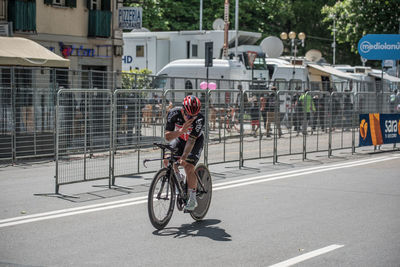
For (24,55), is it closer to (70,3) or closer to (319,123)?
(70,3)

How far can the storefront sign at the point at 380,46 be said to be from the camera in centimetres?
2334

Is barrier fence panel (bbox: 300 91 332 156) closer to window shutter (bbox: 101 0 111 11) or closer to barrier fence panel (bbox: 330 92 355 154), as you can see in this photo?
barrier fence panel (bbox: 330 92 355 154)

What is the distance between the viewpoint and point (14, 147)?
51.3ft

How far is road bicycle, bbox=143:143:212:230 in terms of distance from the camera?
8.29 metres

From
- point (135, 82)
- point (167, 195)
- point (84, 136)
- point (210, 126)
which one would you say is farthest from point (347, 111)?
point (167, 195)

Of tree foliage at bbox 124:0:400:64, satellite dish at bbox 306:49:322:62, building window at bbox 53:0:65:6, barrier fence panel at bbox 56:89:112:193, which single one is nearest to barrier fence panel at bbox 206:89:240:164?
barrier fence panel at bbox 56:89:112:193

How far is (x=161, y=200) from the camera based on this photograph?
27.8 ft

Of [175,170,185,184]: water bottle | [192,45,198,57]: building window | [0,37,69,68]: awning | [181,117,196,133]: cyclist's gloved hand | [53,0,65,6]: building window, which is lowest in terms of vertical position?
[175,170,185,184]: water bottle

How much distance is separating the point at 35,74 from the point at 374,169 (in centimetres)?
815

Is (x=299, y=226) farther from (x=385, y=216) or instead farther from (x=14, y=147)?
(x=14, y=147)

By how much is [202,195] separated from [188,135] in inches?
34.3

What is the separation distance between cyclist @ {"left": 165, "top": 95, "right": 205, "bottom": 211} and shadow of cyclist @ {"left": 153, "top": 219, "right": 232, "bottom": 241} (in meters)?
0.26

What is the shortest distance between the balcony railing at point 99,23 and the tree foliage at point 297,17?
14.2ft

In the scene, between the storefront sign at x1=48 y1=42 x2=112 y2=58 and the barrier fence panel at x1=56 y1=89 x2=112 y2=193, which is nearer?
the barrier fence panel at x1=56 y1=89 x2=112 y2=193
